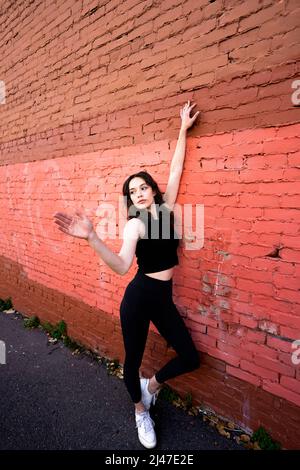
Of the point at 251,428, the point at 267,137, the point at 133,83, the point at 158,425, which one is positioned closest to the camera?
the point at 267,137

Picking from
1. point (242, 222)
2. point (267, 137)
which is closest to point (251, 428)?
point (242, 222)

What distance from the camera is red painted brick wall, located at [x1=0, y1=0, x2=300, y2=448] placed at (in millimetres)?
1958

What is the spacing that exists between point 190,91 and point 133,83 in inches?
26.3

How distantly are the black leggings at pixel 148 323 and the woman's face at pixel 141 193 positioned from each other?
541 millimetres

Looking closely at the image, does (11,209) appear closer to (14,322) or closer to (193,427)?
(14,322)

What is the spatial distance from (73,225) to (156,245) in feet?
2.43

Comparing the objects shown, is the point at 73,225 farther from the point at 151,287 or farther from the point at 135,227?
the point at 151,287

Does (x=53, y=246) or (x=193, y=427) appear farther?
(x=53, y=246)

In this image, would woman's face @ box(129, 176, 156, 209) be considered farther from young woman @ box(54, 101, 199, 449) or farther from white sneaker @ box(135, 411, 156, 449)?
white sneaker @ box(135, 411, 156, 449)

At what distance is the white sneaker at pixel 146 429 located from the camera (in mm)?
2242

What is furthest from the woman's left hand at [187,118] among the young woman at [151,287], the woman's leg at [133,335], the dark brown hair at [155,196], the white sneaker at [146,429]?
the white sneaker at [146,429]

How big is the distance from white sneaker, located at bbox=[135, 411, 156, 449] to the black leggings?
129mm

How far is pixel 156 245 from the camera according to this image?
2223 millimetres

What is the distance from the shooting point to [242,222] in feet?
7.06
